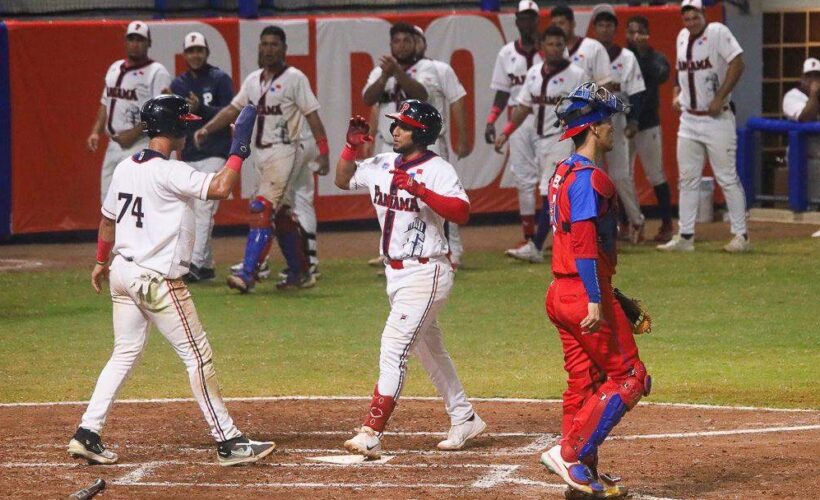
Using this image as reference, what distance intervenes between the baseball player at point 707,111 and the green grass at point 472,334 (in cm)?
52

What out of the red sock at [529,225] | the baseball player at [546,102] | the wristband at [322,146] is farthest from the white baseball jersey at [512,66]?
the wristband at [322,146]

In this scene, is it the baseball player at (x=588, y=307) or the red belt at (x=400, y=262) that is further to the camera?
the red belt at (x=400, y=262)

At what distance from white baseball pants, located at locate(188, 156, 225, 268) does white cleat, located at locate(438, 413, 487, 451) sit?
5.92 m

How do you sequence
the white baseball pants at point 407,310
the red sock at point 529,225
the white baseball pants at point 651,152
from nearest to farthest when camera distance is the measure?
the white baseball pants at point 407,310
the red sock at point 529,225
the white baseball pants at point 651,152

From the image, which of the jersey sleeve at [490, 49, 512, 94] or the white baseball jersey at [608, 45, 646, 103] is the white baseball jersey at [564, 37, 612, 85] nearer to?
the white baseball jersey at [608, 45, 646, 103]

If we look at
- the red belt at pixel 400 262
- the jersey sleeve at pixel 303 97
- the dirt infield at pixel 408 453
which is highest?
the jersey sleeve at pixel 303 97

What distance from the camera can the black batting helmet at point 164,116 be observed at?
7535mm

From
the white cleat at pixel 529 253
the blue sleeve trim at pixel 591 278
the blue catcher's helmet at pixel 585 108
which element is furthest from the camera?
the white cleat at pixel 529 253

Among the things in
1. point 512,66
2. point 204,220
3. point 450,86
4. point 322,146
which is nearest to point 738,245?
point 512,66

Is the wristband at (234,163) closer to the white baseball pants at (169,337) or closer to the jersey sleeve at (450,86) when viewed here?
the white baseball pants at (169,337)

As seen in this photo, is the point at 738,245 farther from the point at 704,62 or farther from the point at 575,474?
the point at 575,474

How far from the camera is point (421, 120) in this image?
761 centimetres

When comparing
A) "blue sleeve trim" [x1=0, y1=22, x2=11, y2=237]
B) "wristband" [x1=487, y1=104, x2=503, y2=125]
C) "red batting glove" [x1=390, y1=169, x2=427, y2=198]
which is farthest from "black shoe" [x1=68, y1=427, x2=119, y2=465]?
"blue sleeve trim" [x1=0, y1=22, x2=11, y2=237]

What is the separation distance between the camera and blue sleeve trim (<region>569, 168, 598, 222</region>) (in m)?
6.47
